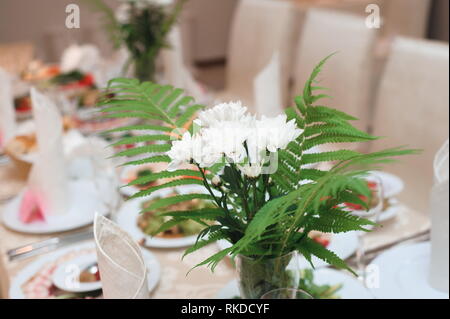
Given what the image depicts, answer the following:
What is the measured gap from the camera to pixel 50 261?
1014mm

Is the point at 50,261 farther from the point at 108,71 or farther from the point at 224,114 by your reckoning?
the point at 108,71

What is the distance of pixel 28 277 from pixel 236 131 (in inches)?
24.4

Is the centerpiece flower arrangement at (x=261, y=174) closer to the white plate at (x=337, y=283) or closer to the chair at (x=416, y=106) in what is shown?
the white plate at (x=337, y=283)

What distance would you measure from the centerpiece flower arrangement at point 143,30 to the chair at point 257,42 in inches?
32.5

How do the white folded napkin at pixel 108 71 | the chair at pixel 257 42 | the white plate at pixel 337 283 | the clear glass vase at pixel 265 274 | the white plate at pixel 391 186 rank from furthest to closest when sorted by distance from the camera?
the chair at pixel 257 42 < the white folded napkin at pixel 108 71 < the white plate at pixel 391 186 < the white plate at pixel 337 283 < the clear glass vase at pixel 265 274

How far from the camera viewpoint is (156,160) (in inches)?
24.9

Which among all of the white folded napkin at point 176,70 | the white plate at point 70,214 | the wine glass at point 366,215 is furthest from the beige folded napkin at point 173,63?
the wine glass at point 366,215

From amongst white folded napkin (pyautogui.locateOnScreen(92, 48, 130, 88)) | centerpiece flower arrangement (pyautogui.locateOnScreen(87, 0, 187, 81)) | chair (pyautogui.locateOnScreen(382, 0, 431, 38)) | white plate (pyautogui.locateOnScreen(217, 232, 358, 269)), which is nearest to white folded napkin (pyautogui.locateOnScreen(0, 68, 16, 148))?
centerpiece flower arrangement (pyautogui.locateOnScreen(87, 0, 187, 81))

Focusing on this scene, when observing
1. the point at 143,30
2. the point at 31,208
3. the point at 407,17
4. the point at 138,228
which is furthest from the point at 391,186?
the point at 407,17

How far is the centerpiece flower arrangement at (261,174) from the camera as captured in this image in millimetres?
557

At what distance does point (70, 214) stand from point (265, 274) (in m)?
0.68

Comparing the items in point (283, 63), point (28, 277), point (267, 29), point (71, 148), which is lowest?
point (28, 277)

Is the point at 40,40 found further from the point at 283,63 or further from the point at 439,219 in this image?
the point at 439,219
